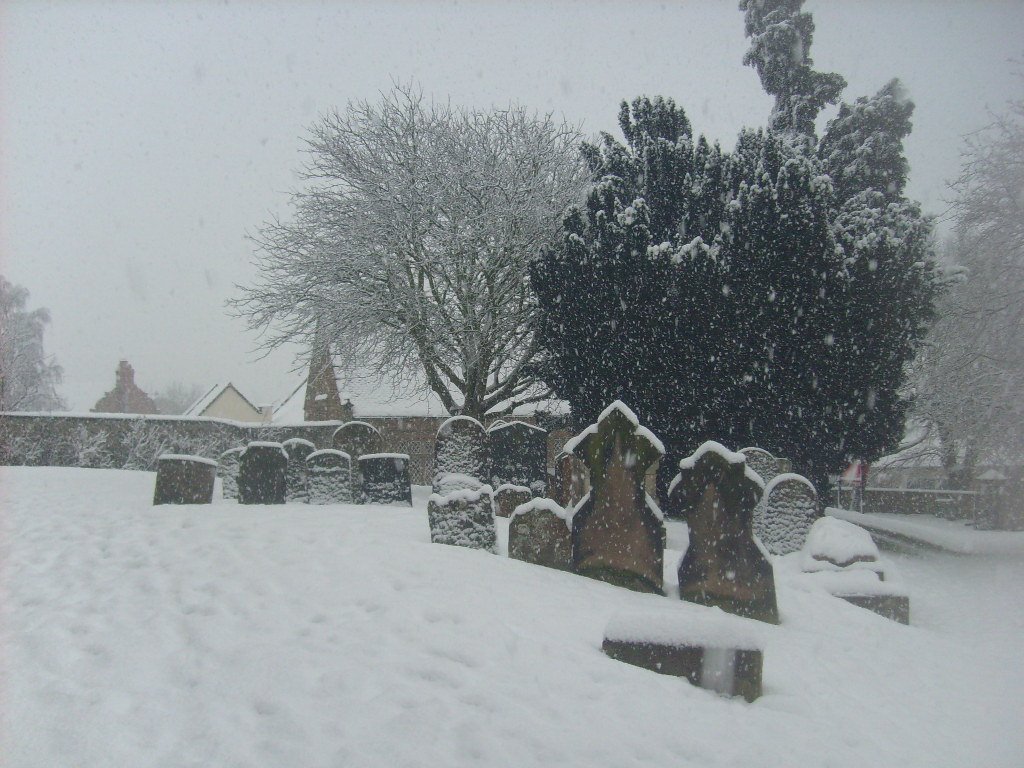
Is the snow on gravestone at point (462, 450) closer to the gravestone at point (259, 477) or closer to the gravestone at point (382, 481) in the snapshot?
the gravestone at point (382, 481)

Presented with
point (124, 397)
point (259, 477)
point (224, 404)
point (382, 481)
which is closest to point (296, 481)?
point (259, 477)

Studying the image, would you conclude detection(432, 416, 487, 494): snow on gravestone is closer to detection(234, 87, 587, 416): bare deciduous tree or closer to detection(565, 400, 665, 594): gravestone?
detection(565, 400, 665, 594): gravestone

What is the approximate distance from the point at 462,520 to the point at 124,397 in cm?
3791

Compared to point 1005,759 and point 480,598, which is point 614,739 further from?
point 1005,759

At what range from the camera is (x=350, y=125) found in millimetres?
16422

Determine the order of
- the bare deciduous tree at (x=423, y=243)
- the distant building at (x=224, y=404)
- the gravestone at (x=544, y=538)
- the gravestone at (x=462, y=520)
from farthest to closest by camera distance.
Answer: the distant building at (x=224, y=404)
the bare deciduous tree at (x=423, y=243)
the gravestone at (x=462, y=520)
the gravestone at (x=544, y=538)

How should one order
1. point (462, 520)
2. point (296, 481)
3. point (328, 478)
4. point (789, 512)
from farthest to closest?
point (296, 481), point (328, 478), point (789, 512), point (462, 520)

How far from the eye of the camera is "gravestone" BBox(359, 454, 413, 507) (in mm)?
9844

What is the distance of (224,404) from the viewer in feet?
116

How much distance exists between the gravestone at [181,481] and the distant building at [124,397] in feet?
107

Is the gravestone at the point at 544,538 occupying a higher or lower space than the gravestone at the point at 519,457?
lower

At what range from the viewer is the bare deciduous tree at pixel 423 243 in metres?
15.4

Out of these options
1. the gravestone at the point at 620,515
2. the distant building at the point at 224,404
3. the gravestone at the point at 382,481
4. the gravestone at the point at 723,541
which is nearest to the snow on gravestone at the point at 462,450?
the gravestone at the point at 382,481

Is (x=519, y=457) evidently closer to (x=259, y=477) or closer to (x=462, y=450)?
(x=462, y=450)
